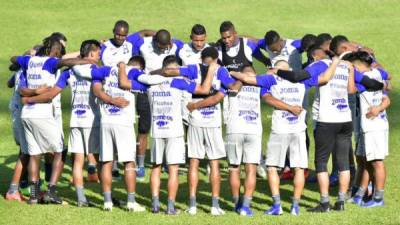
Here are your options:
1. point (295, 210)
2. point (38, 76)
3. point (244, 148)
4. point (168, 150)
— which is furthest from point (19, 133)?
point (295, 210)

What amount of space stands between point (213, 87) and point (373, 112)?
8.09 feet

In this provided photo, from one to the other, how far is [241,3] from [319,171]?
20.9m

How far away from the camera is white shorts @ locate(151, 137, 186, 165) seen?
13.0 m

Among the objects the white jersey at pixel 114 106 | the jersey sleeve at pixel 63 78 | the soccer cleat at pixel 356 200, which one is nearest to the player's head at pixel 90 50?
the jersey sleeve at pixel 63 78

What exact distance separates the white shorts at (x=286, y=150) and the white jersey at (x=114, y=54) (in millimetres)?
4119

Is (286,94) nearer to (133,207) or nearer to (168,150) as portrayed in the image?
(168,150)

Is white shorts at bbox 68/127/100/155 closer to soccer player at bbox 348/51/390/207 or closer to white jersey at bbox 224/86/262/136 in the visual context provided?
white jersey at bbox 224/86/262/136

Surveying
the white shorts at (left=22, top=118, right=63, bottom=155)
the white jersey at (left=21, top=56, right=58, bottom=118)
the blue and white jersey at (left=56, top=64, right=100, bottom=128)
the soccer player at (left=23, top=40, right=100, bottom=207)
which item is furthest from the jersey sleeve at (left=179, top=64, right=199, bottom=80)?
the white shorts at (left=22, top=118, right=63, bottom=155)

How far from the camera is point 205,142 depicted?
13180mm

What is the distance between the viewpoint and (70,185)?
1527 centimetres

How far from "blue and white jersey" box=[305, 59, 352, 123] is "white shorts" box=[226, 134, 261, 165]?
3.39 ft

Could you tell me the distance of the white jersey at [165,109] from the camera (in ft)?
42.5

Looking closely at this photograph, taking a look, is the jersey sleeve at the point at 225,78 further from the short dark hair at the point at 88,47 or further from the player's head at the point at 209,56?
the short dark hair at the point at 88,47

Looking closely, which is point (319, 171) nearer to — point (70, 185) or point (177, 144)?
point (177, 144)
